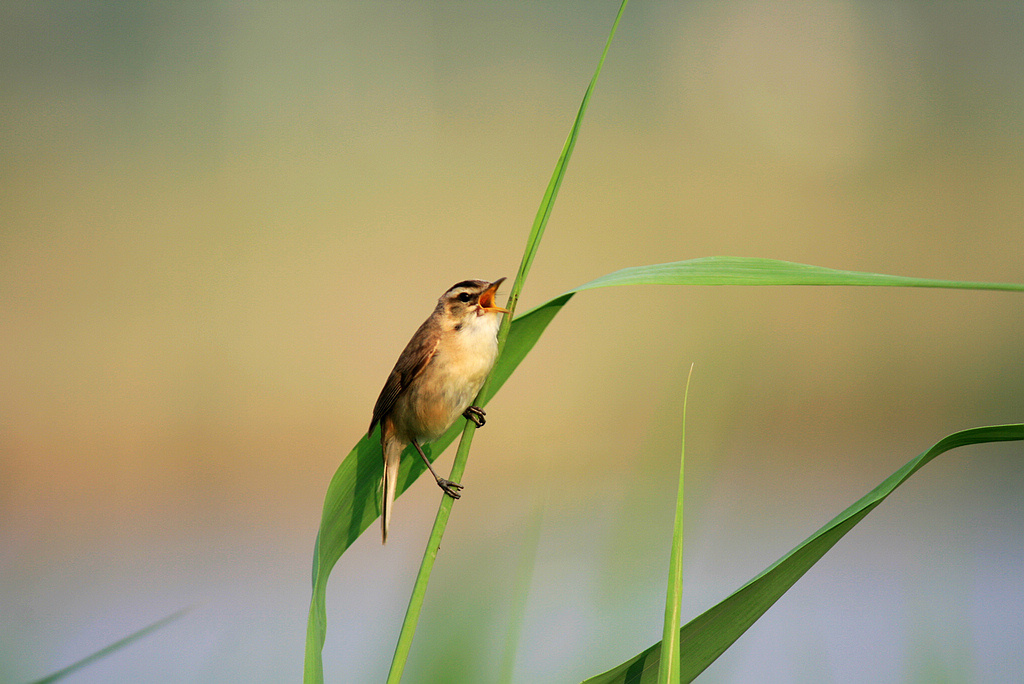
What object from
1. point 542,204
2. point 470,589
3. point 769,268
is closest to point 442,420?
point 470,589

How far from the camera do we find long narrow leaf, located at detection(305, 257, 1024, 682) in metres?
0.45

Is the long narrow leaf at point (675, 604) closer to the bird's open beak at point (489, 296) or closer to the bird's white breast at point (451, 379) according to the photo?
the bird's white breast at point (451, 379)

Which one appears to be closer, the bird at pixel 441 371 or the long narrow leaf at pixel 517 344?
the long narrow leaf at pixel 517 344

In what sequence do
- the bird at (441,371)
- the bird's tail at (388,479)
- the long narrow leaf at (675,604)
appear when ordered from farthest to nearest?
the bird at (441,371) → the bird's tail at (388,479) → the long narrow leaf at (675,604)

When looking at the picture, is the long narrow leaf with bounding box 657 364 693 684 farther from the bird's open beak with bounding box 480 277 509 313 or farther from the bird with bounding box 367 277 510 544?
the bird's open beak with bounding box 480 277 509 313

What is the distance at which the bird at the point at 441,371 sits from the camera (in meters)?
0.88

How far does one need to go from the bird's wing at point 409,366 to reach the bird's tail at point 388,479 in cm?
9

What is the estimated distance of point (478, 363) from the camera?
2.96 ft

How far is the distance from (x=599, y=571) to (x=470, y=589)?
19 centimetres

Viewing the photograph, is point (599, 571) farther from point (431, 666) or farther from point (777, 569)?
point (777, 569)

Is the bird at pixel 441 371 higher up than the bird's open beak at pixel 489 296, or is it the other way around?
the bird's open beak at pixel 489 296

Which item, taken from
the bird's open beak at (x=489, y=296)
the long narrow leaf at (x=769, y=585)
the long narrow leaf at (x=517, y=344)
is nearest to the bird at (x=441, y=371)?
the bird's open beak at (x=489, y=296)

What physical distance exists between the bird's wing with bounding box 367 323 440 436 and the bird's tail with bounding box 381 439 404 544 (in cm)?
9

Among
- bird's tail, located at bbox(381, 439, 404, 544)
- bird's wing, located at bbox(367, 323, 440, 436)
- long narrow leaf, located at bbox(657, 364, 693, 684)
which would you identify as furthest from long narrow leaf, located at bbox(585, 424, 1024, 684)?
bird's wing, located at bbox(367, 323, 440, 436)
